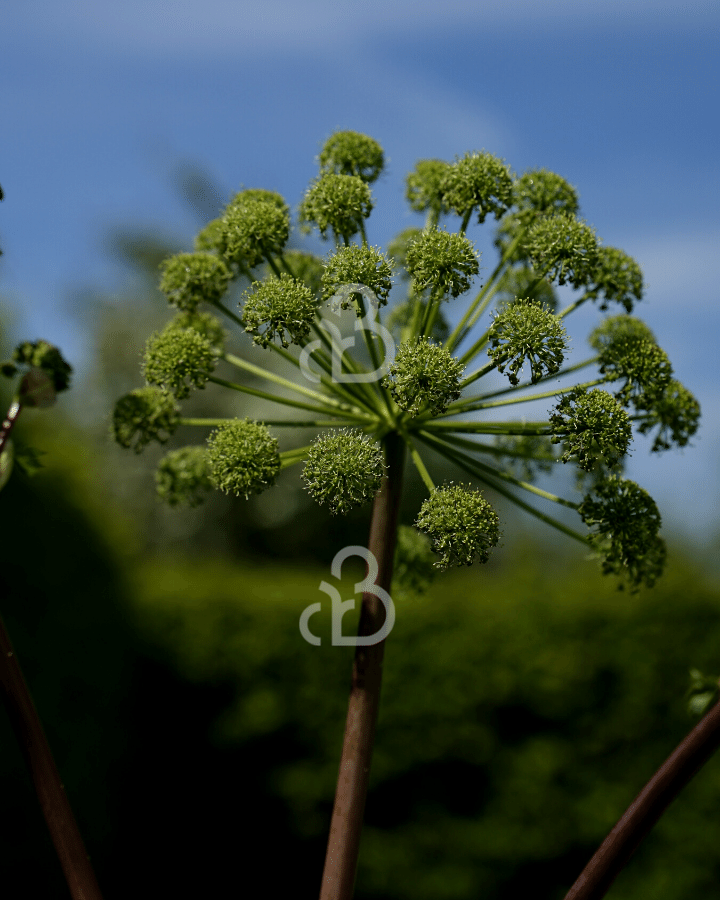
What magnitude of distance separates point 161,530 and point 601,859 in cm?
1936

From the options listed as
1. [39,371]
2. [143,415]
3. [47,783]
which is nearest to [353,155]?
[143,415]

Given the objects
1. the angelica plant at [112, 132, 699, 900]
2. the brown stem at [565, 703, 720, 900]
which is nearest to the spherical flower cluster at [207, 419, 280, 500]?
the angelica plant at [112, 132, 699, 900]

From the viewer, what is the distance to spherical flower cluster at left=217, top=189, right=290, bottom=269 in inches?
87.9

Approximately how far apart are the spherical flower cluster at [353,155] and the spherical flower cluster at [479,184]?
1.08ft

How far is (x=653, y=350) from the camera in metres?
2.34

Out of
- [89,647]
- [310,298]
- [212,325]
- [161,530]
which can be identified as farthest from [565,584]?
[161,530]

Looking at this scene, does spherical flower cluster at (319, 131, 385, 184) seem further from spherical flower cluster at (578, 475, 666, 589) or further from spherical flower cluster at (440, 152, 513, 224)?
spherical flower cluster at (578, 475, 666, 589)

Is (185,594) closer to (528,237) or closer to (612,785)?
(612,785)

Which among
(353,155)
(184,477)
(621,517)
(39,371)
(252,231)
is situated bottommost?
(184,477)

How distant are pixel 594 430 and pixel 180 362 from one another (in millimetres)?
1092

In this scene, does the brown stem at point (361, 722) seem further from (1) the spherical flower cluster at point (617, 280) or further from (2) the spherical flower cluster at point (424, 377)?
(1) the spherical flower cluster at point (617, 280)

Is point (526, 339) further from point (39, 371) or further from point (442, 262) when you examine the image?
point (39, 371)

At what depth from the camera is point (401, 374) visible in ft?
6.16

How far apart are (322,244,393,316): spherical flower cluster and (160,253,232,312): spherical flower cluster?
64 centimetres
